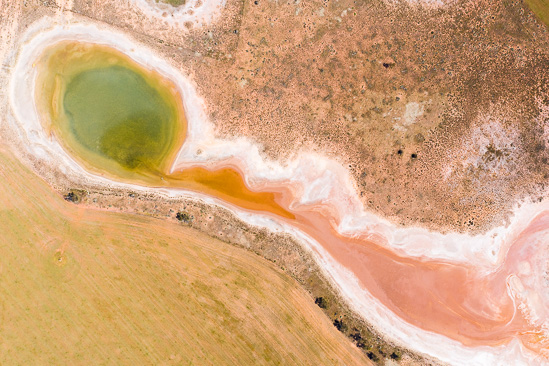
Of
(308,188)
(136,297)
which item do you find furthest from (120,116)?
(308,188)

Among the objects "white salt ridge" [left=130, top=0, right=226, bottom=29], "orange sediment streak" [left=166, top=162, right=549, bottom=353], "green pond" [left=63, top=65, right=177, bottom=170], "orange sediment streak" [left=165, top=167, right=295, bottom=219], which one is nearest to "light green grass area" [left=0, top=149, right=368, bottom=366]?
"orange sediment streak" [left=165, top=167, right=295, bottom=219]

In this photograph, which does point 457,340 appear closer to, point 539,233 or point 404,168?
point 539,233

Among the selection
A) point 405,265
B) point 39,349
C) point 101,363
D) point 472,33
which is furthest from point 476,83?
point 39,349

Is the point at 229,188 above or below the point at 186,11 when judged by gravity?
below

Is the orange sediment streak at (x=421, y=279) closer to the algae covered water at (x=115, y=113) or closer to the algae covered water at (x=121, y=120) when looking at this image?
the algae covered water at (x=121, y=120)

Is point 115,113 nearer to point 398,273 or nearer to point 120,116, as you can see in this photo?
point 120,116
